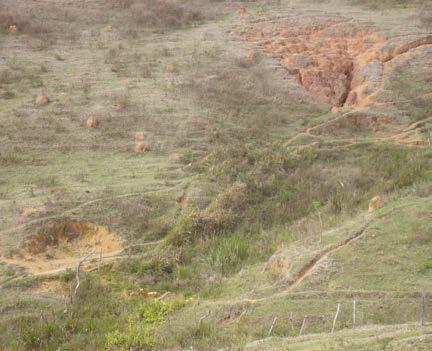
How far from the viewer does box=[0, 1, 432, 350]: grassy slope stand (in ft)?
28.8

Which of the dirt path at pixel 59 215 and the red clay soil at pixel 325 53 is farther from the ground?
the red clay soil at pixel 325 53

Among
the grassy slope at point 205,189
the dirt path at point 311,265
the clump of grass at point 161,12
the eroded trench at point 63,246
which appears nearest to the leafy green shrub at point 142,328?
the grassy slope at point 205,189

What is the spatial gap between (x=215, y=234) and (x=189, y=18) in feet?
42.4

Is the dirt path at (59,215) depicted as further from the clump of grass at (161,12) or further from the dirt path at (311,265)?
the clump of grass at (161,12)

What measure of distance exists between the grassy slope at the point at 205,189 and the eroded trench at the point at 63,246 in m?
0.26

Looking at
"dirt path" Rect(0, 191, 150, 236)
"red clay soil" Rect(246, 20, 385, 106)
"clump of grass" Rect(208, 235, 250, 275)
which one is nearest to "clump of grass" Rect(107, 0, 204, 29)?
"red clay soil" Rect(246, 20, 385, 106)

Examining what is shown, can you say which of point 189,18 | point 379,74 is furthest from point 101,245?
point 189,18

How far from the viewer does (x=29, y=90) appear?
16672mm

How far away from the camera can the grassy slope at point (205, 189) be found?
8781 mm

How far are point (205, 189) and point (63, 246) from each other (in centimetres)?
321

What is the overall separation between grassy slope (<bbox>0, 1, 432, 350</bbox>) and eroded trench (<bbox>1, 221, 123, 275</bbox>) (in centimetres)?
26

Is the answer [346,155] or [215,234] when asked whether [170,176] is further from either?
[346,155]

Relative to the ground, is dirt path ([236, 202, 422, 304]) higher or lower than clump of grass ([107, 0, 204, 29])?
lower

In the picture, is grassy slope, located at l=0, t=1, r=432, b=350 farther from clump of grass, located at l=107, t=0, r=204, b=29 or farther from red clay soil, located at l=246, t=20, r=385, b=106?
clump of grass, located at l=107, t=0, r=204, b=29
